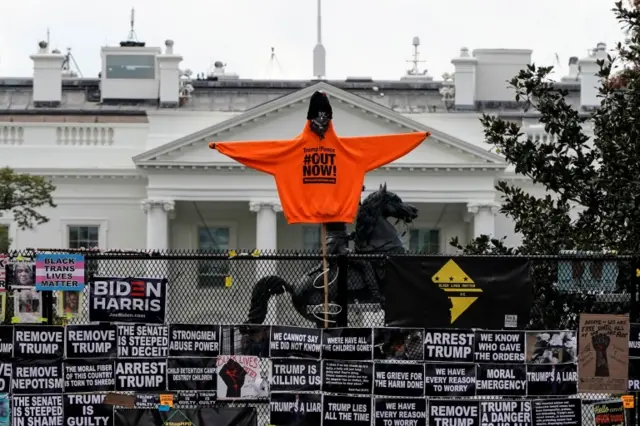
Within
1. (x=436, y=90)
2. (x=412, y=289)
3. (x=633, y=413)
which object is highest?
(x=436, y=90)

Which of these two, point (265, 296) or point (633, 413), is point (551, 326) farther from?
point (265, 296)

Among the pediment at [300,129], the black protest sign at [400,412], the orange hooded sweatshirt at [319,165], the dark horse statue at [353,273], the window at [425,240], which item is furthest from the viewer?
the window at [425,240]

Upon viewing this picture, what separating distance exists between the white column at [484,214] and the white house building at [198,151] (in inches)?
1.9

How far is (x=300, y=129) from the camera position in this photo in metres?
54.1

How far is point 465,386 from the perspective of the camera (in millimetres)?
13383

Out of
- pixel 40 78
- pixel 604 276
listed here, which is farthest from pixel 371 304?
pixel 40 78

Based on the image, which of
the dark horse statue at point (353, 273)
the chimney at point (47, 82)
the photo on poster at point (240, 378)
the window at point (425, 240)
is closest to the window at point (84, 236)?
the chimney at point (47, 82)

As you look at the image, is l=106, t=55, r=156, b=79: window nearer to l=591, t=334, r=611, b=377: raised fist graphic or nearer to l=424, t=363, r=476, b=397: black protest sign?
l=424, t=363, r=476, b=397: black protest sign

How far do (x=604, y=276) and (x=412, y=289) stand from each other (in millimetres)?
1743

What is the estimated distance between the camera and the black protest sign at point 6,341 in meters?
13.6

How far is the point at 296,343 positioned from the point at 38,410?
2.23 metres

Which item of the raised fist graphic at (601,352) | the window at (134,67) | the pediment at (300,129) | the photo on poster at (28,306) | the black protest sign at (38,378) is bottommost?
the black protest sign at (38,378)

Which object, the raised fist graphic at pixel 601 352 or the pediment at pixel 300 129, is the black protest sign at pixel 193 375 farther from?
the pediment at pixel 300 129

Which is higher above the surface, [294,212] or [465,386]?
[294,212]
